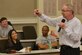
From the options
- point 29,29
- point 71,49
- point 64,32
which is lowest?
point 29,29

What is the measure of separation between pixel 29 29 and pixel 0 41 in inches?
105

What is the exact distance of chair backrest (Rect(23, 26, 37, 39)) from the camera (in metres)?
7.28

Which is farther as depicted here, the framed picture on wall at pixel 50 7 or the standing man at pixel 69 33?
the framed picture on wall at pixel 50 7

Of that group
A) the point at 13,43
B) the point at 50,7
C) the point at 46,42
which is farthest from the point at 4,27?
the point at 13,43

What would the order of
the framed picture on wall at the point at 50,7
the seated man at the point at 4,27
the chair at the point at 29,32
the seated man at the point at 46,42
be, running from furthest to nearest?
the framed picture on wall at the point at 50,7 → the chair at the point at 29,32 → the seated man at the point at 4,27 → the seated man at the point at 46,42

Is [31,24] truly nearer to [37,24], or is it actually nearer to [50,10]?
[37,24]

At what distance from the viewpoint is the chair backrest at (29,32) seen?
7.28m

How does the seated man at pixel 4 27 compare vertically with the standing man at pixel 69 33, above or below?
below

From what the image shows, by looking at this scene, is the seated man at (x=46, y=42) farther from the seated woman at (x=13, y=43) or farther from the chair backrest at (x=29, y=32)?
the chair backrest at (x=29, y=32)

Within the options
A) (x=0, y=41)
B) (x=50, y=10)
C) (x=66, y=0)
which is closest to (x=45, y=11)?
(x=50, y=10)

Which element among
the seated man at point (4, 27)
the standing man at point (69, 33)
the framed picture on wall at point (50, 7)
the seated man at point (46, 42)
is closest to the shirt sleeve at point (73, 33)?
the standing man at point (69, 33)

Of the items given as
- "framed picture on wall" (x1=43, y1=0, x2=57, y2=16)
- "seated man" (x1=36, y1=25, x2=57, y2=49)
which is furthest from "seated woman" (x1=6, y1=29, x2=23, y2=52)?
"framed picture on wall" (x1=43, y1=0, x2=57, y2=16)

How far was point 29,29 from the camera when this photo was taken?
7.40 meters

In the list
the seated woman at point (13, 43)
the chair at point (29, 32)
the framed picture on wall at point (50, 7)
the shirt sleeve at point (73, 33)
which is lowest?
the chair at point (29, 32)
